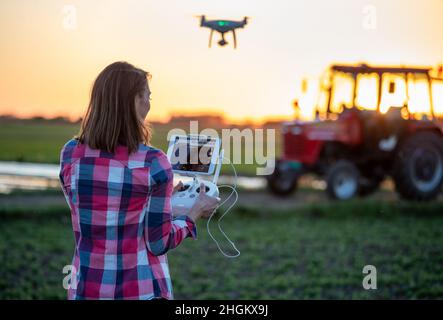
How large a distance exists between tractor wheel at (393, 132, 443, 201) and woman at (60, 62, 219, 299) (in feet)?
26.5

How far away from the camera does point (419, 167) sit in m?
9.88

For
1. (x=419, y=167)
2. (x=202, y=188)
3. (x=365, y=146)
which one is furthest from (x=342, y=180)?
(x=202, y=188)

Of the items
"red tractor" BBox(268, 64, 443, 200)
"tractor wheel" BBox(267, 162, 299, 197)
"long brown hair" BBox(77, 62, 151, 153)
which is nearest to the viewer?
"long brown hair" BBox(77, 62, 151, 153)

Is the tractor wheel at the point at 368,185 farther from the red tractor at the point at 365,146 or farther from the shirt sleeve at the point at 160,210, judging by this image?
the shirt sleeve at the point at 160,210

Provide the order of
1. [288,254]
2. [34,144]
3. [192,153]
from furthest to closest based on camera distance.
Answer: [34,144]
[288,254]
[192,153]

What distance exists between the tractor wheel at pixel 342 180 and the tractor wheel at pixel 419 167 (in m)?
0.62

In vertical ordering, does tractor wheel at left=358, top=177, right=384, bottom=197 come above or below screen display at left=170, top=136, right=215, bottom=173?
below

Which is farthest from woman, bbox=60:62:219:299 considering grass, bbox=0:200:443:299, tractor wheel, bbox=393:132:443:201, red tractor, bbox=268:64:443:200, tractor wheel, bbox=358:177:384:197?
tractor wheel, bbox=358:177:384:197

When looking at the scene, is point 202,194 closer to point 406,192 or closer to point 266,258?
point 266,258

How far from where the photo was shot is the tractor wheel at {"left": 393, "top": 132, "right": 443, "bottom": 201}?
382 inches

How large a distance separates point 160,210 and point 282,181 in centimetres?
956

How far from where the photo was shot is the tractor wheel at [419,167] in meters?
9.69

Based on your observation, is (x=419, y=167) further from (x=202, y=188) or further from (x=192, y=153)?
(x=202, y=188)

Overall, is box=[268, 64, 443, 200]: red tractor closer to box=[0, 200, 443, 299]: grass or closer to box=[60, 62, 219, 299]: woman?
box=[0, 200, 443, 299]: grass
